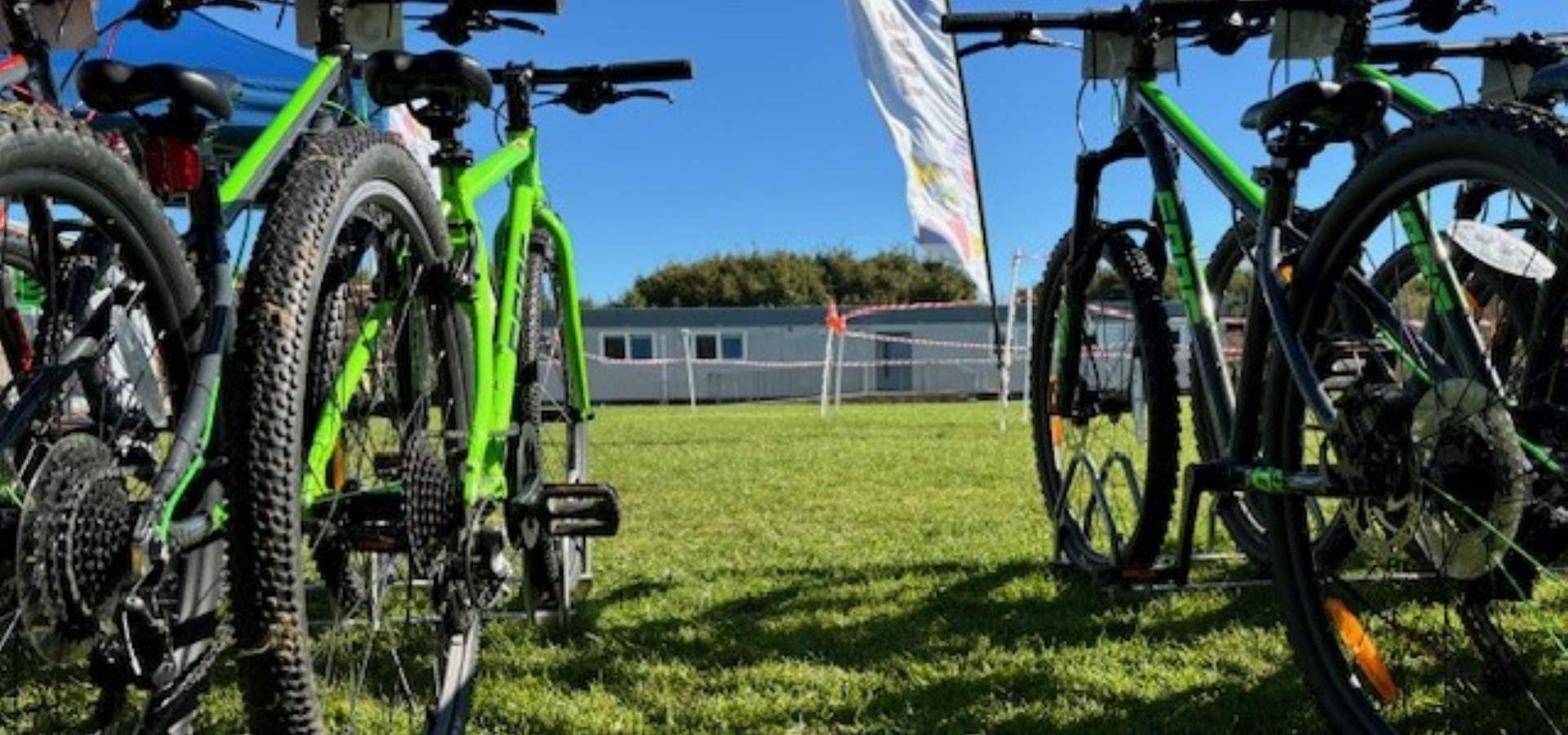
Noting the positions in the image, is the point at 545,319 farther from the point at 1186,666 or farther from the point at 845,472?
the point at 845,472

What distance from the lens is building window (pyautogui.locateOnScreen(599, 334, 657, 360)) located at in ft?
110

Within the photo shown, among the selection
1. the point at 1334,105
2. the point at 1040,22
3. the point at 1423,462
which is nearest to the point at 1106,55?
the point at 1040,22

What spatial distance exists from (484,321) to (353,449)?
0.38 metres

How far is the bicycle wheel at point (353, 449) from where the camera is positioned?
1645mm

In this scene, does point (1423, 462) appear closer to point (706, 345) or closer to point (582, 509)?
point (582, 509)

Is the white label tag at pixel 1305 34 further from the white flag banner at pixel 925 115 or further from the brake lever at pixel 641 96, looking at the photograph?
the white flag banner at pixel 925 115

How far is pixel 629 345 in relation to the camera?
33625 millimetres

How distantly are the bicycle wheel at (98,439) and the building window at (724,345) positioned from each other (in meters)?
31.8

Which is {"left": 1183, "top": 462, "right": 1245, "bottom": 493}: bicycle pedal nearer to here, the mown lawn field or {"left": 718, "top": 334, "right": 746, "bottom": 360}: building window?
the mown lawn field

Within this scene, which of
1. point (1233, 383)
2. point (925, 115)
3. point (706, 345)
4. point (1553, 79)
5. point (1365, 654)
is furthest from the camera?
point (706, 345)

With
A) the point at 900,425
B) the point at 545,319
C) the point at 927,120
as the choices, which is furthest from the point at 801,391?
the point at 545,319

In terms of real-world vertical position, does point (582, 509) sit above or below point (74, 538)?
below

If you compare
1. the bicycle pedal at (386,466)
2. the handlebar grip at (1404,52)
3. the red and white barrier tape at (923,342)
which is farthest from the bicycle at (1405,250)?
the red and white barrier tape at (923,342)

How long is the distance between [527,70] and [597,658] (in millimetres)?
1606
